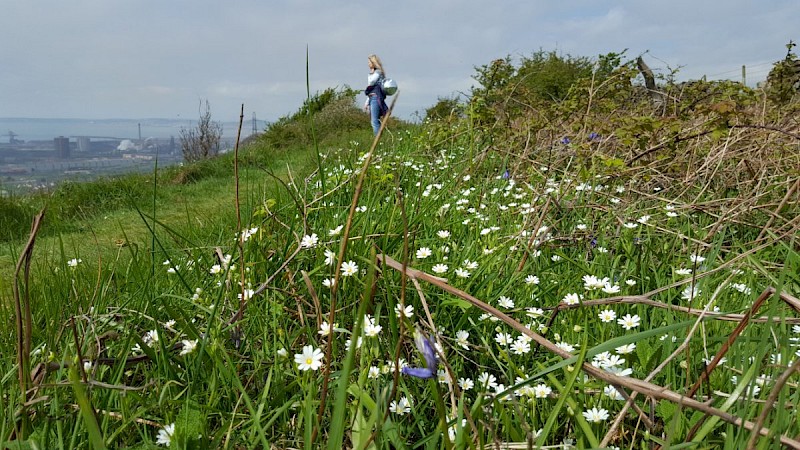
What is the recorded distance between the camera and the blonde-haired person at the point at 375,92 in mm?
11008

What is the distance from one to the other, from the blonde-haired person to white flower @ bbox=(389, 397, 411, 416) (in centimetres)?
986

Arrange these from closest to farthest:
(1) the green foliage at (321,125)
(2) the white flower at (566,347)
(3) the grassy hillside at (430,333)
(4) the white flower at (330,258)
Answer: (3) the grassy hillside at (430,333) < (2) the white flower at (566,347) < (4) the white flower at (330,258) < (1) the green foliage at (321,125)

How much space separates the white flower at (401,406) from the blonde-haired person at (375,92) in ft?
32.4

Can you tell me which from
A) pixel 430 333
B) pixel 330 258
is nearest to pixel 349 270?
pixel 330 258

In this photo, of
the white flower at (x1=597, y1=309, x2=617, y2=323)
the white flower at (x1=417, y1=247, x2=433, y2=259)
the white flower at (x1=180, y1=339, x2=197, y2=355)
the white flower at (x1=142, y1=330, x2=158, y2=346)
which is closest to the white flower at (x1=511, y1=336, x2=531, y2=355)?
the white flower at (x1=597, y1=309, x2=617, y2=323)

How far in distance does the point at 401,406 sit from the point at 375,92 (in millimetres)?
10562

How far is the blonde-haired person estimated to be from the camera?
11008mm

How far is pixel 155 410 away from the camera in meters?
1.16

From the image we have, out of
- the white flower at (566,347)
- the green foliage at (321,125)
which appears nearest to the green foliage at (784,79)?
the white flower at (566,347)

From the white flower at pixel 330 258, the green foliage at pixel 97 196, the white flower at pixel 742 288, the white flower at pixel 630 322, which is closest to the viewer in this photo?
the white flower at pixel 630 322

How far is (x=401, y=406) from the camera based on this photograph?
3.76 ft

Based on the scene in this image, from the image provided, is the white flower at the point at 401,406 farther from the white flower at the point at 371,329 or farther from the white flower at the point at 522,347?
the white flower at the point at 522,347

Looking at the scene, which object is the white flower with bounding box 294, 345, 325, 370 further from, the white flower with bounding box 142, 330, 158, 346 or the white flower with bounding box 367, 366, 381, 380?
the white flower with bounding box 142, 330, 158, 346

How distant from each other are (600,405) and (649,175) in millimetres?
2596
